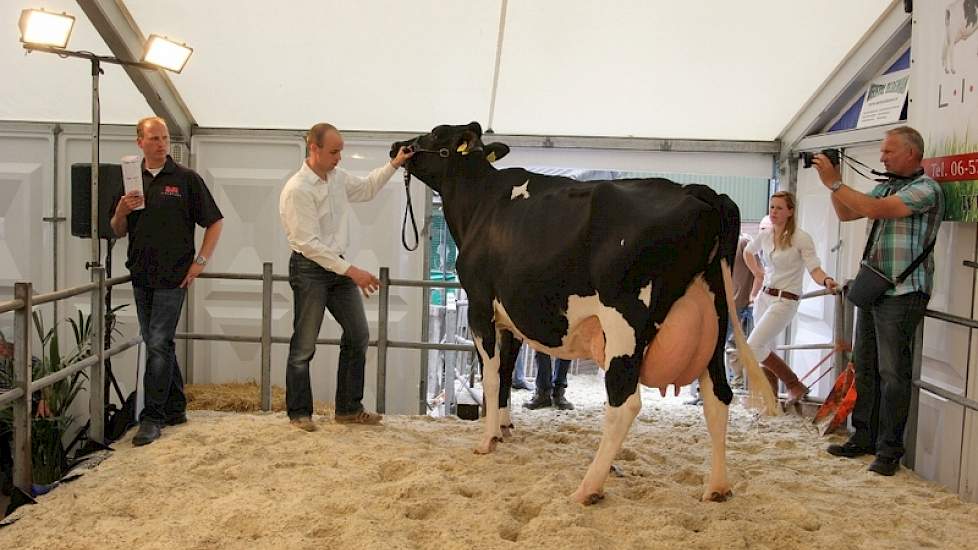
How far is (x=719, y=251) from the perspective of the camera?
11.9ft

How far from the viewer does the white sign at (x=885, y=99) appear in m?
5.43

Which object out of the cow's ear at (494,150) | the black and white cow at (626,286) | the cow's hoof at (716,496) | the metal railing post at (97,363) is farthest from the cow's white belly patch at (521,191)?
the metal railing post at (97,363)

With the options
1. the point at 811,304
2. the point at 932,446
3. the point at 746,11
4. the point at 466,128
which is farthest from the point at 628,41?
the point at 932,446

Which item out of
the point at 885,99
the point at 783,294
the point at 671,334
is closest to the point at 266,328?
the point at 671,334

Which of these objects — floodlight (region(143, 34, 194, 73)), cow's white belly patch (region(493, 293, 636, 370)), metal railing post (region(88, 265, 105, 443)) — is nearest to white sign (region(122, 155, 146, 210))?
metal railing post (region(88, 265, 105, 443))

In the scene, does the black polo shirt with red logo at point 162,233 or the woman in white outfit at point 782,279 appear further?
the woman in white outfit at point 782,279

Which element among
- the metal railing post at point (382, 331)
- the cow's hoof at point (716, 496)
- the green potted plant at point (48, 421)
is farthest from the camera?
the metal railing post at point (382, 331)

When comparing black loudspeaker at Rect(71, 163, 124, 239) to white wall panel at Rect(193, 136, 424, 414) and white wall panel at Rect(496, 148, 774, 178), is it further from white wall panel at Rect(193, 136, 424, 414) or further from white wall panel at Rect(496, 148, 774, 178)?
white wall panel at Rect(496, 148, 774, 178)

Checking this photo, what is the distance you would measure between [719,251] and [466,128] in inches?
66.3

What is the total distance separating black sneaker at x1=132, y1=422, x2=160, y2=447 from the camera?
4.49 meters

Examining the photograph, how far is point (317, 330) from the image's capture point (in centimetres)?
486

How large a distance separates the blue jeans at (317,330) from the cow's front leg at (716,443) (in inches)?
84.1

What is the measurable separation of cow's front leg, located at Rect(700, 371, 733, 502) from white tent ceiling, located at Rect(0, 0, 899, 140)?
297 cm

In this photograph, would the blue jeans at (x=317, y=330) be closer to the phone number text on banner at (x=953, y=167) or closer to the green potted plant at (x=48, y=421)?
the green potted plant at (x=48, y=421)
